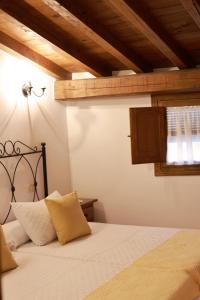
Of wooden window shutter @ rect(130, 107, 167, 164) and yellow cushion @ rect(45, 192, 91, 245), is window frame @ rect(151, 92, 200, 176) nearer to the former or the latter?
wooden window shutter @ rect(130, 107, 167, 164)

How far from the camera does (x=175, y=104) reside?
171 inches

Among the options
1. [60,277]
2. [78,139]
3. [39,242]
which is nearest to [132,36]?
[78,139]

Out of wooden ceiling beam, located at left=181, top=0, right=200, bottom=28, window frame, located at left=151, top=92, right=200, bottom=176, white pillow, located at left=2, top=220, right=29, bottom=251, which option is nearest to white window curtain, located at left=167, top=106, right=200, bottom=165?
window frame, located at left=151, top=92, right=200, bottom=176

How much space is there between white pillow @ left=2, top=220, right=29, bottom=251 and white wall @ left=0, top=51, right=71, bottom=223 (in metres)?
0.46

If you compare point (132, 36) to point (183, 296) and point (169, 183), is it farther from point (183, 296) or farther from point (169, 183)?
point (183, 296)

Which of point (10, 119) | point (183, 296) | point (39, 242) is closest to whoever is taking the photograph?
point (183, 296)

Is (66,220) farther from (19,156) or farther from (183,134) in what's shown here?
(183,134)

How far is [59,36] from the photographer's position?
3.78 m

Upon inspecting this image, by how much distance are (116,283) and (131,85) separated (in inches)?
96.1

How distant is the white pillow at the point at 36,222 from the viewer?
3344mm

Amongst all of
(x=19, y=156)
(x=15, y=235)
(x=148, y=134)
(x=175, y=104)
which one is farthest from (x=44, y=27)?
(x=15, y=235)

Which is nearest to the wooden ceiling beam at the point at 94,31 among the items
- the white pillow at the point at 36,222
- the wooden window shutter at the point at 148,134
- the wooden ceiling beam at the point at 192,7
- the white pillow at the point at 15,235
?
the wooden window shutter at the point at 148,134

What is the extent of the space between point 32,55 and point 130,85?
1064 millimetres

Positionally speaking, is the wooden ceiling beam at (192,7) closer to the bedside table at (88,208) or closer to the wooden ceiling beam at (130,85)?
the wooden ceiling beam at (130,85)
